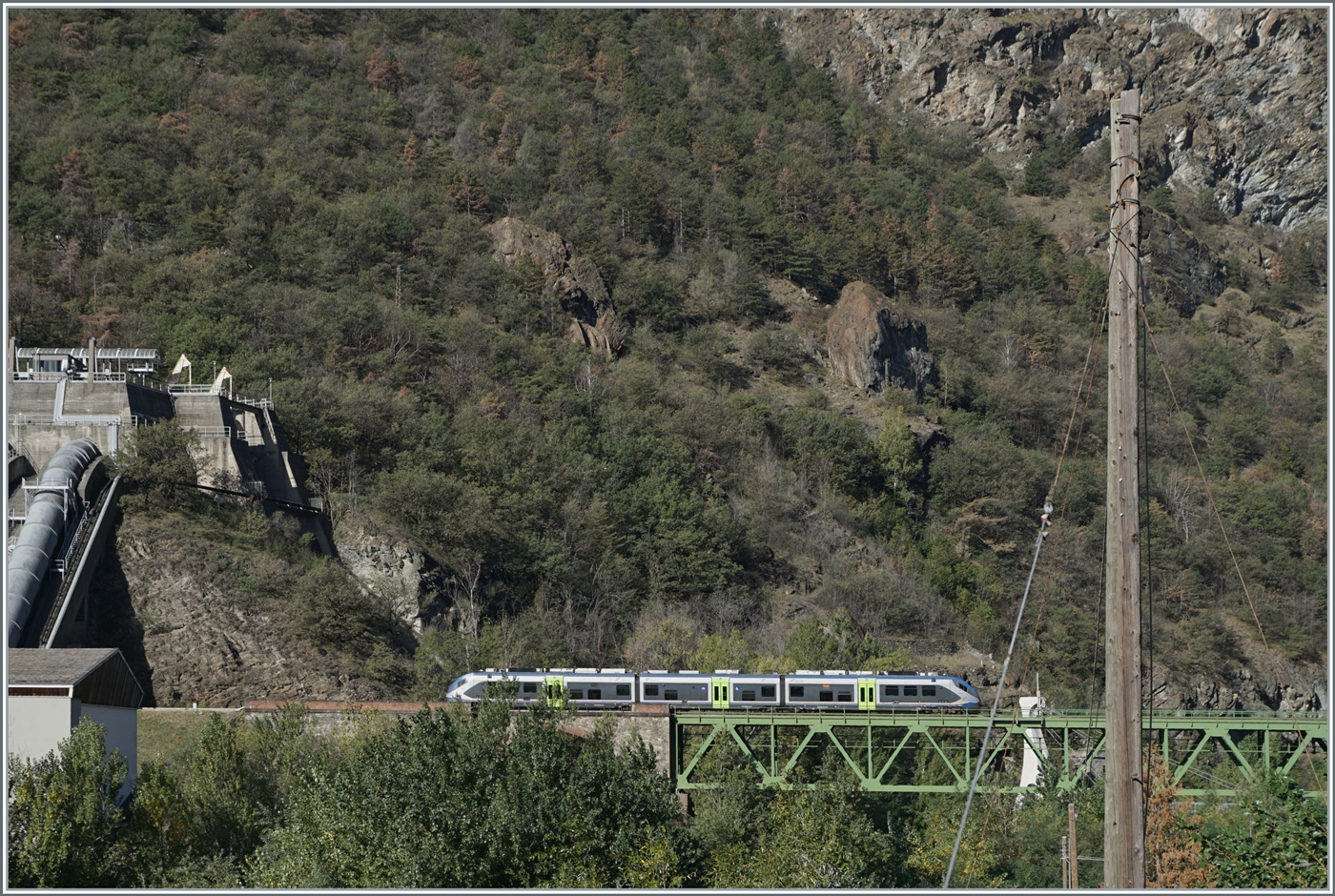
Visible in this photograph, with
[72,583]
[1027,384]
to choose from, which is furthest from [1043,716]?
[1027,384]

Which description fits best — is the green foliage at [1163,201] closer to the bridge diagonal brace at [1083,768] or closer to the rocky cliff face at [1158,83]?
the rocky cliff face at [1158,83]

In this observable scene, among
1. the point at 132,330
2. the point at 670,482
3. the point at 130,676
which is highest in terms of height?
the point at 132,330

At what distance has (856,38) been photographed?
→ 565 ft

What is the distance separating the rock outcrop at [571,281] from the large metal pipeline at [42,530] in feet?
173

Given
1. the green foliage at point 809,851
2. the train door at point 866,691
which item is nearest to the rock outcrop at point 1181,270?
the train door at point 866,691

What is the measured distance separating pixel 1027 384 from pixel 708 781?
268ft

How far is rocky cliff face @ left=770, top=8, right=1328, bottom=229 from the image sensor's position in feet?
525

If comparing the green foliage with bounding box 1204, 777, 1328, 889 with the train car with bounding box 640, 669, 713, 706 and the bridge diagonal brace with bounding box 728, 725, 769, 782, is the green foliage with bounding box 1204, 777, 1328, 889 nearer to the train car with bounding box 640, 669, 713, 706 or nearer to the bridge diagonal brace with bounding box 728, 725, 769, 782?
the bridge diagonal brace with bounding box 728, 725, 769, 782

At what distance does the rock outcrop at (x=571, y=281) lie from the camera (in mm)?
106875

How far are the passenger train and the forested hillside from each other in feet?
28.6

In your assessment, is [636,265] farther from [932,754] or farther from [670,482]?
[932,754]

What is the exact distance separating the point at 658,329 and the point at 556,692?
73.3 m

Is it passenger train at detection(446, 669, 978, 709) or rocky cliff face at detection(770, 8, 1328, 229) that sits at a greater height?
→ rocky cliff face at detection(770, 8, 1328, 229)

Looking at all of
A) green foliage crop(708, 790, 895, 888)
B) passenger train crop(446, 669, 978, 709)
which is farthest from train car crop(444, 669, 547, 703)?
green foliage crop(708, 790, 895, 888)
